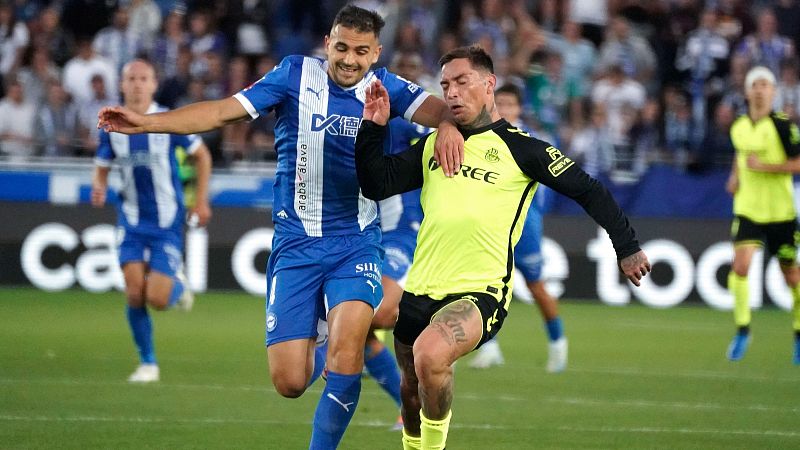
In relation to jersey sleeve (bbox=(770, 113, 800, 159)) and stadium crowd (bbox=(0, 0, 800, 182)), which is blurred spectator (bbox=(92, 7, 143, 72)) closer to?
stadium crowd (bbox=(0, 0, 800, 182))

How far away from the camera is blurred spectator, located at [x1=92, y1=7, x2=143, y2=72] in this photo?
20.1 meters

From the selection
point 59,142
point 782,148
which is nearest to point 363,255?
point 782,148

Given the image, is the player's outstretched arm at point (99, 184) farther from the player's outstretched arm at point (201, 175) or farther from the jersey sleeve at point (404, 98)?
the jersey sleeve at point (404, 98)

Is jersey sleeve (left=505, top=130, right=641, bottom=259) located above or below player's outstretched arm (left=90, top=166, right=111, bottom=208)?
above

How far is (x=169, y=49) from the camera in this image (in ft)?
66.4

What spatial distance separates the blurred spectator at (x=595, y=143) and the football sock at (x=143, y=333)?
9096 millimetres

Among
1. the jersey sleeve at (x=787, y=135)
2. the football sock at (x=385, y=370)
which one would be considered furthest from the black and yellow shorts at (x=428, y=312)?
the jersey sleeve at (x=787, y=135)

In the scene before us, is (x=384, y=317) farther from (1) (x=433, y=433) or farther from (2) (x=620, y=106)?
(2) (x=620, y=106)

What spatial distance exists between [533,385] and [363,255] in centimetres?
428

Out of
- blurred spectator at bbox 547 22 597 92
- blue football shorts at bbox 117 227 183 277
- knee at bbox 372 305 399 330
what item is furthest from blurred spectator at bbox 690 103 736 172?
knee at bbox 372 305 399 330

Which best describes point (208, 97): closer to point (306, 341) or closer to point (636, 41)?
point (636, 41)

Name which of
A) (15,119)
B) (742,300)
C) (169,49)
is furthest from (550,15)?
(742,300)

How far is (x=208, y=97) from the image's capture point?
64.6ft

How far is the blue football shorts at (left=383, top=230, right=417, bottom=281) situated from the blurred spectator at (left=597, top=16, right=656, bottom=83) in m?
11.2
